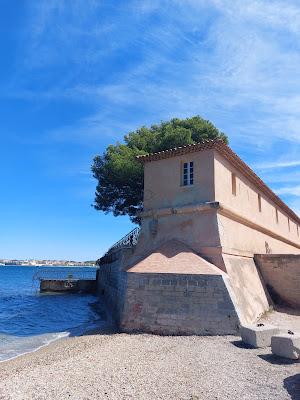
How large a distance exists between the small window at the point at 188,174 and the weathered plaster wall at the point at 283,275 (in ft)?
18.2

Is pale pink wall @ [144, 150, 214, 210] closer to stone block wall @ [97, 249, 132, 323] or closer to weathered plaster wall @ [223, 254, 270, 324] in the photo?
weathered plaster wall @ [223, 254, 270, 324]

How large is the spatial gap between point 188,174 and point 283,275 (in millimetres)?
6668

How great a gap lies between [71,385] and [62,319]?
44.8 ft

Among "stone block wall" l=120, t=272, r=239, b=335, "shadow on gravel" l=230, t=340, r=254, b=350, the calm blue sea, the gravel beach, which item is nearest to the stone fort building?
"stone block wall" l=120, t=272, r=239, b=335

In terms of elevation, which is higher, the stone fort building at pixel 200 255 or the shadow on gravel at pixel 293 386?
the stone fort building at pixel 200 255

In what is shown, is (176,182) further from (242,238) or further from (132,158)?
(132,158)

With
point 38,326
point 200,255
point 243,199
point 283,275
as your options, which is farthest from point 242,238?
point 38,326

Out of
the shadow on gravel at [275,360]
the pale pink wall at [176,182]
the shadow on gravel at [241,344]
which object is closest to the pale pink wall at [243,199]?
the pale pink wall at [176,182]

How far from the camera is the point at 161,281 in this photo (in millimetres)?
12680

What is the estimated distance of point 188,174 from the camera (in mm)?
15656

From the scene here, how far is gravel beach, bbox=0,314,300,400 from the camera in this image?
264 inches

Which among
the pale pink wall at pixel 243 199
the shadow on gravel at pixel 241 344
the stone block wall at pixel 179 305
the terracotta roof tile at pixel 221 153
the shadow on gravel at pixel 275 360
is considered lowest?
the shadow on gravel at pixel 275 360

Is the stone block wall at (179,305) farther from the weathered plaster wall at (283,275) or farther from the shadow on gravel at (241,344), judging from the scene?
the weathered plaster wall at (283,275)

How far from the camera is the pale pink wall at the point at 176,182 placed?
581 inches
